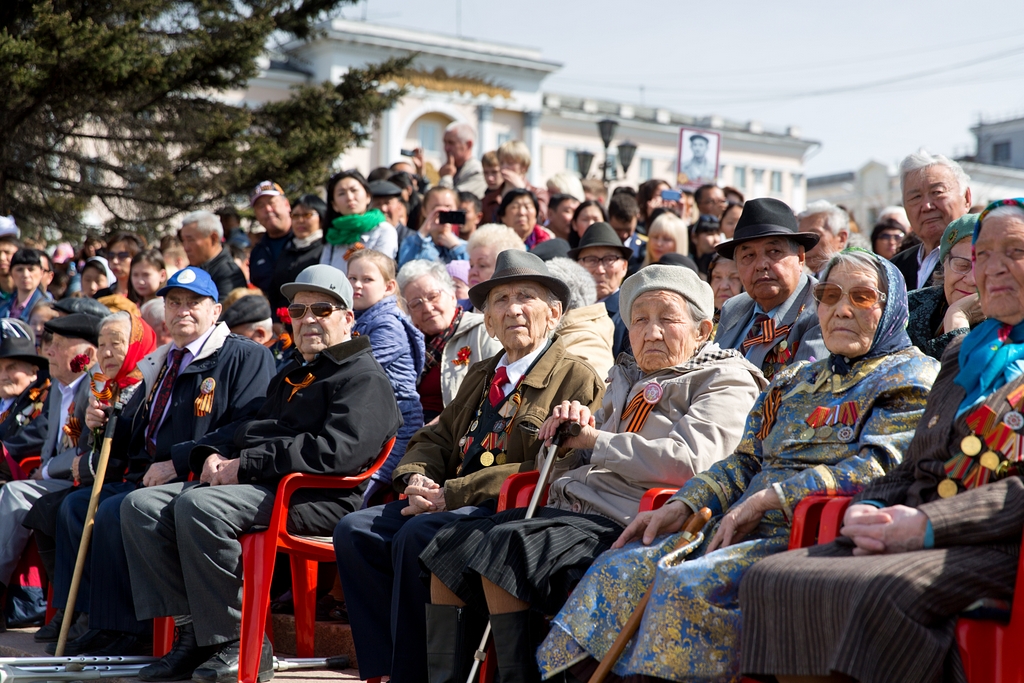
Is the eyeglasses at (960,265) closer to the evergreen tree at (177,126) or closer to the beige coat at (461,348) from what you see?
the beige coat at (461,348)

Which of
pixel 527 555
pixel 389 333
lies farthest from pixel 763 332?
pixel 389 333

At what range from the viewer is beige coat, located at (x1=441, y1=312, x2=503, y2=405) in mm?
5742

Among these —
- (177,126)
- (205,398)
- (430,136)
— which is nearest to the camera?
(205,398)

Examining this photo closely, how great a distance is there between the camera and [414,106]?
41062 mm

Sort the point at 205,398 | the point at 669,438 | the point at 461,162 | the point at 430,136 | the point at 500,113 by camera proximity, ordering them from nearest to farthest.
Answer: the point at 669,438
the point at 205,398
the point at 461,162
the point at 430,136
the point at 500,113

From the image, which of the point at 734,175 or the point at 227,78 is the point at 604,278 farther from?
the point at 734,175

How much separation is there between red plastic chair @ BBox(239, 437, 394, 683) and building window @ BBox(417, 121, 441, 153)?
37561 mm

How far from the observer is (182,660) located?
15.5 ft

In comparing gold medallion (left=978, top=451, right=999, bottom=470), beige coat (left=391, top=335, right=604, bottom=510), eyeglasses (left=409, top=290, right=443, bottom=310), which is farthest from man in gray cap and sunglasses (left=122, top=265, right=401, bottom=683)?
gold medallion (left=978, top=451, right=999, bottom=470)

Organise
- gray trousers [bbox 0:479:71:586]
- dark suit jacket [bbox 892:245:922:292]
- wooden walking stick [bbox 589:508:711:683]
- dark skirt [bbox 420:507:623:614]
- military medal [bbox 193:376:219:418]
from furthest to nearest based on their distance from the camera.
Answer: gray trousers [bbox 0:479:71:586], military medal [bbox 193:376:219:418], dark suit jacket [bbox 892:245:922:292], dark skirt [bbox 420:507:623:614], wooden walking stick [bbox 589:508:711:683]

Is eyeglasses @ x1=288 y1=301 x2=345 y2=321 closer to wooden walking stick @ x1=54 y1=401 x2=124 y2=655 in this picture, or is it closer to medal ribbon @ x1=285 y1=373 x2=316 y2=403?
medal ribbon @ x1=285 y1=373 x2=316 y2=403

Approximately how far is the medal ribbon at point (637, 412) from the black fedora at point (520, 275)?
0.84m

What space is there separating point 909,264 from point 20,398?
18.7 ft

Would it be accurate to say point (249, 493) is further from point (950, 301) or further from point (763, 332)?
point (950, 301)
